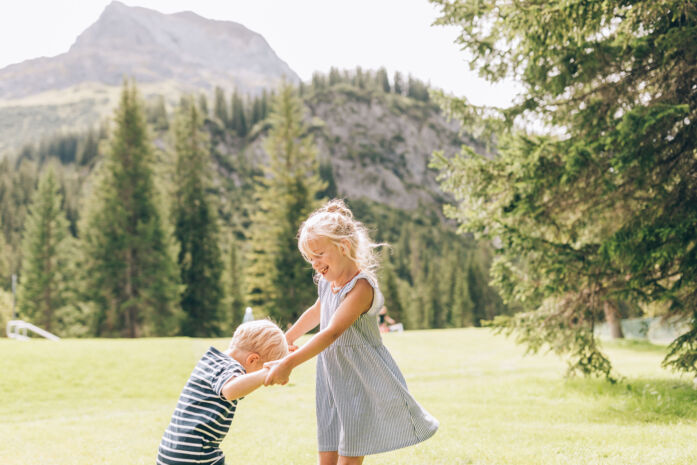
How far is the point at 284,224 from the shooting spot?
33594 mm

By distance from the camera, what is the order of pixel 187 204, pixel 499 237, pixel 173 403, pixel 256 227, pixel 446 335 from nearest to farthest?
pixel 499 237 → pixel 173 403 → pixel 446 335 → pixel 256 227 → pixel 187 204

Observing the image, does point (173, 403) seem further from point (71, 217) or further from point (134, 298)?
point (71, 217)

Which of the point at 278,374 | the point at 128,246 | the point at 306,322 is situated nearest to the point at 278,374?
the point at 278,374

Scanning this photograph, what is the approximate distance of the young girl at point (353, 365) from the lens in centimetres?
309

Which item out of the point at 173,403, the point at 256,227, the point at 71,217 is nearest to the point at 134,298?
the point at 256,227

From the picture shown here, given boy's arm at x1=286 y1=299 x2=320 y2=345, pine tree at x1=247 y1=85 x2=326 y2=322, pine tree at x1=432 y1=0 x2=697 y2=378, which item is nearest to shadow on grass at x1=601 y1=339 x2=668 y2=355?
pine tree at x1=432 y1=0 x2=697 y2=378

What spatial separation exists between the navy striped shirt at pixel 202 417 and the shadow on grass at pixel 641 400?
22.4ft

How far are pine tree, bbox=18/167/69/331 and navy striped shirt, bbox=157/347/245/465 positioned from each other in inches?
1540

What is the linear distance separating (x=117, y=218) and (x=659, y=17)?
29.9 m

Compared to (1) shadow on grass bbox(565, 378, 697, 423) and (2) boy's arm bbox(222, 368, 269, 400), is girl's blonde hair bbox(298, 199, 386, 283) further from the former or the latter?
(1) shadow on grass bbox(565, 378, 697, 423)

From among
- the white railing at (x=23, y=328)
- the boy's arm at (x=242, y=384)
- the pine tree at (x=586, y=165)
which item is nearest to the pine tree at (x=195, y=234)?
the white railing at (x=23, y=328)

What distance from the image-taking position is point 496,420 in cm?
818

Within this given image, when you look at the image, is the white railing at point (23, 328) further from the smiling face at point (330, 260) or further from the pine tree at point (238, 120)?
the pine tree at point (238, 120)

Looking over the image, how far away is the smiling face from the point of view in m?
3.25
